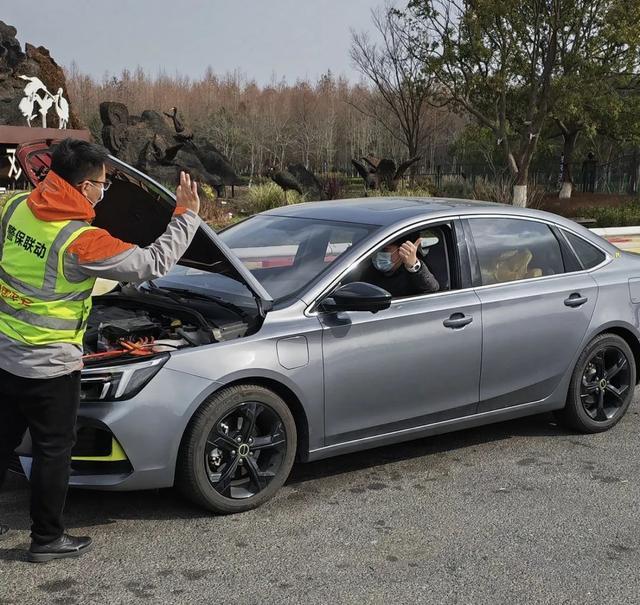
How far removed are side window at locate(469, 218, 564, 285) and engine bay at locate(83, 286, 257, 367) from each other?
1595mm

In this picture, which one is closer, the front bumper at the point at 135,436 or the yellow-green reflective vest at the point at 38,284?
the yellow-green reflective vest at the point at 38,284

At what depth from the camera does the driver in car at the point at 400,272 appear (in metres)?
4.59

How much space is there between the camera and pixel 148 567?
345 cm

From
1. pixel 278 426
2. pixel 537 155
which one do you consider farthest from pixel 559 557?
pixel 537 155

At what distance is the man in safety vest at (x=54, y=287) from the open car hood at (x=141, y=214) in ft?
1.80

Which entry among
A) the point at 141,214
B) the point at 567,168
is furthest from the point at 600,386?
the point at 567,168

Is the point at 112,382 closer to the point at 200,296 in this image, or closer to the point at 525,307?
the point at 200,296

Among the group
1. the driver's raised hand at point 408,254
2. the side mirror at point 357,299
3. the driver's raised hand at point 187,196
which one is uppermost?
the driver's raised hand at point 187,196

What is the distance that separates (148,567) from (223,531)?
46cm

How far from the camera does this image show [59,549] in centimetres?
347

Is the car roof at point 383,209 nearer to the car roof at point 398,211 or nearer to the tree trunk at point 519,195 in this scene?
the car roof at point 398,211

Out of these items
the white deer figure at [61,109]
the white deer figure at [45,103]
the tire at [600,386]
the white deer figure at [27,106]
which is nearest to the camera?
the tire at [600,386]

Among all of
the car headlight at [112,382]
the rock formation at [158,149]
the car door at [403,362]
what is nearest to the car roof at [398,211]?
the car door at [403,362]

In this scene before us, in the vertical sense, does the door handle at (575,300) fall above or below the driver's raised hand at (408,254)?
below
